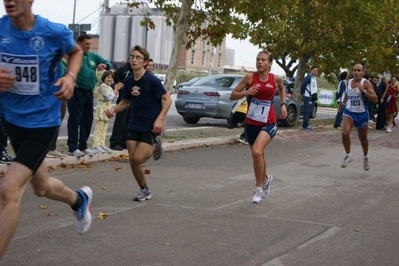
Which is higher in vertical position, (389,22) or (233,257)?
(389,22)

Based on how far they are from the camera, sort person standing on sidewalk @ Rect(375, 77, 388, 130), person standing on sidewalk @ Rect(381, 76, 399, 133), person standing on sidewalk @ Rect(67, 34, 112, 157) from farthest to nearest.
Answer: person standing on sidewalk @ Rect(375, 77, 388, 130)
person standing on sidewalk @ Rect(381, 76, 399, 133)
person standing on sidewalk @ Rect(67, 34, 112, 157)

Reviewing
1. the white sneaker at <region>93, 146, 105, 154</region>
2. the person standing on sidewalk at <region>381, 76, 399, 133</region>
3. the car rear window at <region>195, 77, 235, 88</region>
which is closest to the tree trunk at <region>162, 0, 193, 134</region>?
the white sneaker at <region>93, 146, 105, 154</region>

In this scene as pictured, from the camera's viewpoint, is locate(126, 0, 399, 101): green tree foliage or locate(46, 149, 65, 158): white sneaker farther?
locate(126, 0, 399, 101): green tree foliage

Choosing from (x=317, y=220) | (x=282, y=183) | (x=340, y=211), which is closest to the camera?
(x=317, y=220)

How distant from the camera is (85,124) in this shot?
513 inches

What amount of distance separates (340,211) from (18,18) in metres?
4.94

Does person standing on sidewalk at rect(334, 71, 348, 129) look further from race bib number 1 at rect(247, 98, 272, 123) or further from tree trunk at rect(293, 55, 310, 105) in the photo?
race bib number 1 at rect(247, 98, 272, 123)

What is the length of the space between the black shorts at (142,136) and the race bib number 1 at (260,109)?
4.59 ft

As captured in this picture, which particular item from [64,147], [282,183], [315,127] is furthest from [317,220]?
[315,127]

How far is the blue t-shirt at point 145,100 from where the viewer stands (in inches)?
358

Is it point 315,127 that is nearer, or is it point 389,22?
point 315,127

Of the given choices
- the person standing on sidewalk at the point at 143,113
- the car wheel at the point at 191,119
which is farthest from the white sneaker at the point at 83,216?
the car wheel at the point at 191,119

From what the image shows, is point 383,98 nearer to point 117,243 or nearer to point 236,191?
point 236,191

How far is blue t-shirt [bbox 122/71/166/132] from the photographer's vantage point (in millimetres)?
9086
